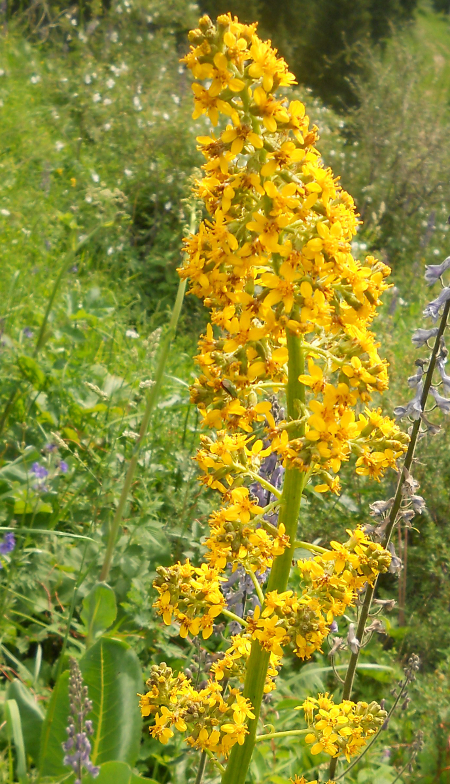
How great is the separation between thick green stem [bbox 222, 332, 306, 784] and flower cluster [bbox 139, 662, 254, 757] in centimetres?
4

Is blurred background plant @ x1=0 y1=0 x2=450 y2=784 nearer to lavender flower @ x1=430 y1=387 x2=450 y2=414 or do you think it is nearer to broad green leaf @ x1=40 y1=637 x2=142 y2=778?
broad green leaf @ x1=40 y1=637 x2=142 y2=778

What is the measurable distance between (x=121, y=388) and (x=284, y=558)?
2155 millimetres

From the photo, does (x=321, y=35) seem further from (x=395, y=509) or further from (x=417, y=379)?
(x=395, y=509)

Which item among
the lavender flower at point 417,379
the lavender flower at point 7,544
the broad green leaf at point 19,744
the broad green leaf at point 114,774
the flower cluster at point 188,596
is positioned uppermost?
the lavender flower at point 417,379

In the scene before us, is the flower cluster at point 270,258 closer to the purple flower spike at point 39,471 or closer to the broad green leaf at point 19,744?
the broad green leaf at point 19,744

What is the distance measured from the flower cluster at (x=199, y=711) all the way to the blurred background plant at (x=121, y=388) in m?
0.30

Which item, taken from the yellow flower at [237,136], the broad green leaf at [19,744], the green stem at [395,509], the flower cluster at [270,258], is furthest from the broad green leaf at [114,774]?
the yellow flower at [237,136]

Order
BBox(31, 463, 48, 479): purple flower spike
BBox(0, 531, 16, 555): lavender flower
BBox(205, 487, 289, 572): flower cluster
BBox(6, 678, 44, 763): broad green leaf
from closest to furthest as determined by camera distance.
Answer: BBox(205, 487, 289, 572): flower cluster, BBox(6, 678, 44, 763): broad green leaf, BBox(0, 531, 16, 555): lavender flower, BBox(31, 463, 48, 479): purple flower spike

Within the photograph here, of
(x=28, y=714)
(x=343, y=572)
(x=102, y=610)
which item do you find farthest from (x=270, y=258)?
(x=28, y=714)

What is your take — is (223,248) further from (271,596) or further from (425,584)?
(425,584)

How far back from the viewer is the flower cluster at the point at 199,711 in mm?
1704

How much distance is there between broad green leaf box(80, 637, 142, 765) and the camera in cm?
239

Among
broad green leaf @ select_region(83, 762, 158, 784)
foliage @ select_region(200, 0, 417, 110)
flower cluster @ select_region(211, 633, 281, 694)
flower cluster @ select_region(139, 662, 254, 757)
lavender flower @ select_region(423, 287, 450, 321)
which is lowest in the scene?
broad green leaf @ select_region(83, 762, 158, 784)

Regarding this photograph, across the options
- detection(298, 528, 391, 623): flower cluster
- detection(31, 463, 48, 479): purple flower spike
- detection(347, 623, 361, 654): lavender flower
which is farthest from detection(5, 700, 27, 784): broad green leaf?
detection(31, 463, 48, 479): purple flower spike
